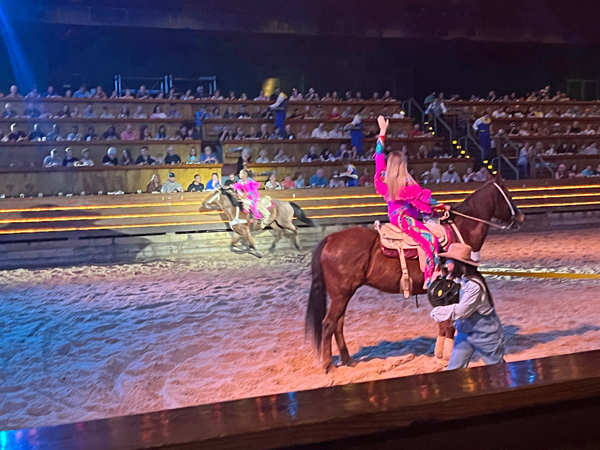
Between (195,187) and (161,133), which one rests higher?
(161,133)

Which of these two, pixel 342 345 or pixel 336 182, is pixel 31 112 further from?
pixel 342 345

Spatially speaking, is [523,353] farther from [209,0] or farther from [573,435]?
[209,0]

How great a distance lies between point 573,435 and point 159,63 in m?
20.8

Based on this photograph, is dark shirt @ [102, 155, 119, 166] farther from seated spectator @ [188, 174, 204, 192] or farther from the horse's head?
the horse's head

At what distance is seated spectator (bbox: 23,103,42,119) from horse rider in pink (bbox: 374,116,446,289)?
13913 mm

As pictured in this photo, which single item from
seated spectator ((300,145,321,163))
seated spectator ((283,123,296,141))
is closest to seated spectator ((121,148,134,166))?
seated spectator ((283,123,296,141))

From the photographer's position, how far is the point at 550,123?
1914 cm

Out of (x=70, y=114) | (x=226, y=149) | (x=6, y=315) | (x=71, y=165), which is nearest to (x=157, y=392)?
(x=6, y=315)

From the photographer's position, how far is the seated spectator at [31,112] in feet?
49.5

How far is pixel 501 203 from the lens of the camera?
4.96 meters

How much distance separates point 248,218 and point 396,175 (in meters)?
7.72

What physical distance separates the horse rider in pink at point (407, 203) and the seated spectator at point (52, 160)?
11.8 metres

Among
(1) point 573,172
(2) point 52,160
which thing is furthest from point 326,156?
(1) point 573,172

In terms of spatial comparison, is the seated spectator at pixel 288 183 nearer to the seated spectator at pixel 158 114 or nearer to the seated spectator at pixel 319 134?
the seated spectator at pixel 319 134
